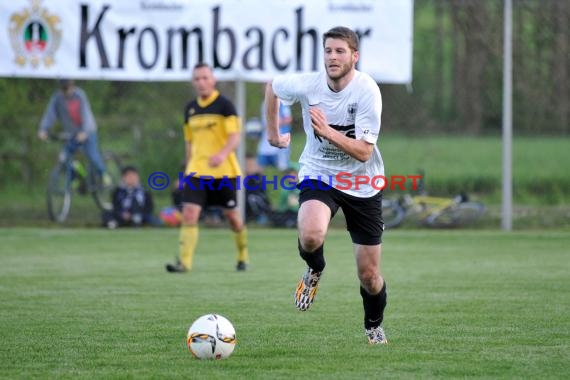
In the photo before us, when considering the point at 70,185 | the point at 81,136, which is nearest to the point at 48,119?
the point at 81,136

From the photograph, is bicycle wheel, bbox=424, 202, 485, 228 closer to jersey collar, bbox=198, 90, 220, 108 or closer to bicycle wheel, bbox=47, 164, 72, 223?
bicycle wheel, bbox=47, 164, 72, 223

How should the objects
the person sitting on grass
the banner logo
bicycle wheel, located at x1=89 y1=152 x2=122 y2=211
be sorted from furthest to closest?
bicycle wheel, located at x1=89 y1=152 x2=122 y2=211
the person sitting on grass
the banner logo

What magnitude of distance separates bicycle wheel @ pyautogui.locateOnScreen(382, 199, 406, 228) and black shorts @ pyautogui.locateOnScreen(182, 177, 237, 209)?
5389mm

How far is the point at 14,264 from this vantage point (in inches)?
476

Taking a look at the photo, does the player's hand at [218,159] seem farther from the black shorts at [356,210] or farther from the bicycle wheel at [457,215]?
the bicycle wheel at [457,215]

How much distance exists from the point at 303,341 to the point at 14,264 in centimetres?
595

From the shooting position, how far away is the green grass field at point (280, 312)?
6113mm

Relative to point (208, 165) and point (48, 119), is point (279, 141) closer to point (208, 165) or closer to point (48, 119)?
point (208, 165)

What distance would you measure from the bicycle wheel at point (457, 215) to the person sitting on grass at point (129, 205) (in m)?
4.20

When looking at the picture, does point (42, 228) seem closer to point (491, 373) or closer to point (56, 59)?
point (56, 59)

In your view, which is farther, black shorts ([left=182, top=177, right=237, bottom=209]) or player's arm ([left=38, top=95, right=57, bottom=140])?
player's arm ([left=38, top=95, right=57, bottom=140])

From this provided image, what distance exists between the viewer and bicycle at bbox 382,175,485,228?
1669cm

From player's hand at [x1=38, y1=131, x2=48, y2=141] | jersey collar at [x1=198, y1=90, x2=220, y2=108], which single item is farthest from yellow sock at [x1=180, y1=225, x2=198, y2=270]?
player's hand at [x1=38, y1=131, x2=48, y2=141]

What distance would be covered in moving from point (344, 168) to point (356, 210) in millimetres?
Result: 270
